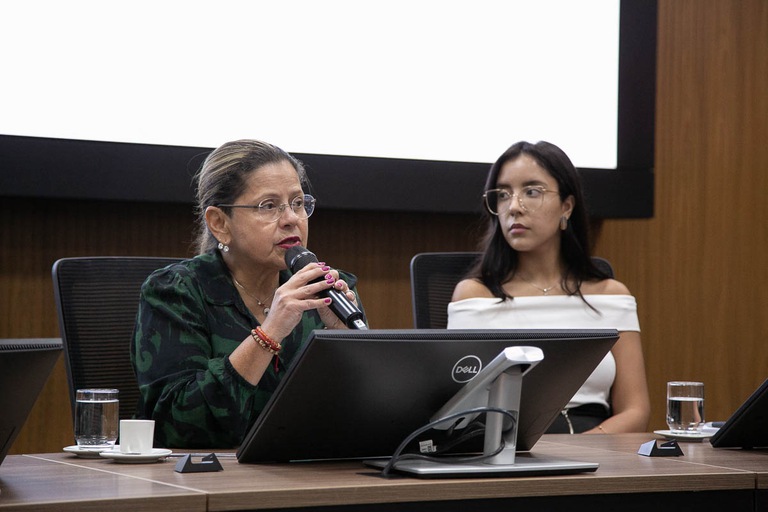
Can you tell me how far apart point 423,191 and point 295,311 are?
136 centimetres

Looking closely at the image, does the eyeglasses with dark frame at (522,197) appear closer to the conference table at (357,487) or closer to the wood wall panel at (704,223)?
the wood wall panel at (704,223)

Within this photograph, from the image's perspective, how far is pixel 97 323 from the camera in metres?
2.11

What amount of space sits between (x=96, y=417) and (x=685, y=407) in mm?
1069

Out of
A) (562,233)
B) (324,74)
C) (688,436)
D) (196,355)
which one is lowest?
(688,436)

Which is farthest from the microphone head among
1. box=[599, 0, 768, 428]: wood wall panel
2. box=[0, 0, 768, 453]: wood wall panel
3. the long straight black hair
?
box=[599, 0, 768, 428]: wood wall panel

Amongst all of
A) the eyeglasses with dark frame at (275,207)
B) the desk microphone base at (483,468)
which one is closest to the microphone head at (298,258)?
the eyeglasses with dark frame at (275,207)

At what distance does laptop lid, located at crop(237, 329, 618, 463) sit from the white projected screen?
153cm

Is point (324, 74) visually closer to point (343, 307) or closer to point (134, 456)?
point (343, 307)

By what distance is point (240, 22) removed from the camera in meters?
2.90

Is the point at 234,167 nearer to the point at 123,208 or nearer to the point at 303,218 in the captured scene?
the point at 303,218

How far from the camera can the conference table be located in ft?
3.81

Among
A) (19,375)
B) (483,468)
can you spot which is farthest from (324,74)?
(19,375)

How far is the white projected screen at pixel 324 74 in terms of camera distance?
8.77 ft

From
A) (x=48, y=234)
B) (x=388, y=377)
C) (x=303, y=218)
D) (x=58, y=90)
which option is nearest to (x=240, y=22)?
(x=58, y=90)
